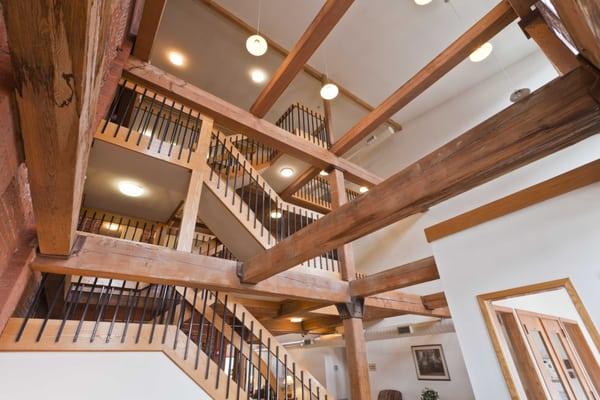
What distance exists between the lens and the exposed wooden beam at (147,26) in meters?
2.85

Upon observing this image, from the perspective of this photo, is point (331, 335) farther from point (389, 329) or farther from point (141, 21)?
point (141, 21)

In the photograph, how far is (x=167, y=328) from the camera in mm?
2895

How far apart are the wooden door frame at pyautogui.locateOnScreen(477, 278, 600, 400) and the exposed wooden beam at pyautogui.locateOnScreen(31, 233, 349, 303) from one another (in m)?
1.98

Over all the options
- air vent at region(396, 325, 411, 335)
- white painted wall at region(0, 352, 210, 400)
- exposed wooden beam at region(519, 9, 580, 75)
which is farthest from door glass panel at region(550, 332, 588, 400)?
white painted wall at region(0, 352, 210, 400)

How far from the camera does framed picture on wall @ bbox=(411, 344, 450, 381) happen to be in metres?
6.05

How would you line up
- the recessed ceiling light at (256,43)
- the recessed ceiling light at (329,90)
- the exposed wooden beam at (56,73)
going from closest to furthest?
the exposed wooden beam at (56,73) → the recessed ceiling light at (256,43) → the recessed ceiling light at (329,90)

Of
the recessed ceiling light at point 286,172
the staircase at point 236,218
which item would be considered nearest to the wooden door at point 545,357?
the staircase at point 236,218

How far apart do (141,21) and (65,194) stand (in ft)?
8.59

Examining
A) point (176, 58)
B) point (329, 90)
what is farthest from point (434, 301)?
point (176, 58)

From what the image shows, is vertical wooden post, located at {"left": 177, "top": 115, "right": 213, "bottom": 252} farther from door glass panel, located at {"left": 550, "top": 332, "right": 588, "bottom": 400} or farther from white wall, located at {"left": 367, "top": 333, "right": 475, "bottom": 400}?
white wall, located at {"left": 367, "top": 333, "right": 475, "bottom": 400}

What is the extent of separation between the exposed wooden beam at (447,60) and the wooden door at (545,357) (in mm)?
2880

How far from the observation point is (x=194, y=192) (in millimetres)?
3486

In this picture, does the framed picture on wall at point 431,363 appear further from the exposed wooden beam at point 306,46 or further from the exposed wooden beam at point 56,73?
the exposed wooden beam at point 56,73

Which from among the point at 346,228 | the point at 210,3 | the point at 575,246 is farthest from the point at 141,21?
the point at 575,246
